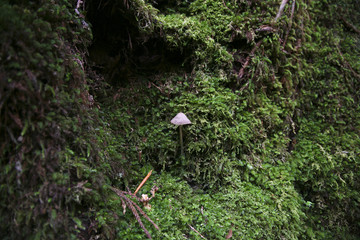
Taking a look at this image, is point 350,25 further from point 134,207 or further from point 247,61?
point 134,207

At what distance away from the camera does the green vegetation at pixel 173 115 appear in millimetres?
1958

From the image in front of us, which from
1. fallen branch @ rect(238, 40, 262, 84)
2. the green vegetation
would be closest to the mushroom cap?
the green vegetation

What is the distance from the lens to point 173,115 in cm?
355

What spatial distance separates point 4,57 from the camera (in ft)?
6.14

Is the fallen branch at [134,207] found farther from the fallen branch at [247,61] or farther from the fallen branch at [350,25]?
the fallen branch at [350,25]

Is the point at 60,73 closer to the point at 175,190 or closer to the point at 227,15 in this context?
the point at 175,190

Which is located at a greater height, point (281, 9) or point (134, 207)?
point (281, 9)

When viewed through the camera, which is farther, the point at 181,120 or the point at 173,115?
the point at 173,115

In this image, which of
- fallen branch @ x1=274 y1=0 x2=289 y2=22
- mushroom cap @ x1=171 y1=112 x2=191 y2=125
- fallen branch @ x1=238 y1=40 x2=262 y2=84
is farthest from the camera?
fallen branch @ x1=274 y1=0 x2=289 y2=22

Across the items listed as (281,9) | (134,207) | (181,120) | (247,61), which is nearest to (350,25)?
(281,9)

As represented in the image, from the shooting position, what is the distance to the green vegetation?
6.42 ft

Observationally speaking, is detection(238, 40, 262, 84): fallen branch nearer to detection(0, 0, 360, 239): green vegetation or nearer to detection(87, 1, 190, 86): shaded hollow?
detection(0, 0, 360, 239): green vegetation

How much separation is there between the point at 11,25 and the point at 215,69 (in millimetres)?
2788

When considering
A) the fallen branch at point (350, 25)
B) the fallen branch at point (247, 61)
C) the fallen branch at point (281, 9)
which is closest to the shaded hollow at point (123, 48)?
the fallen branch at point (247, 61)
